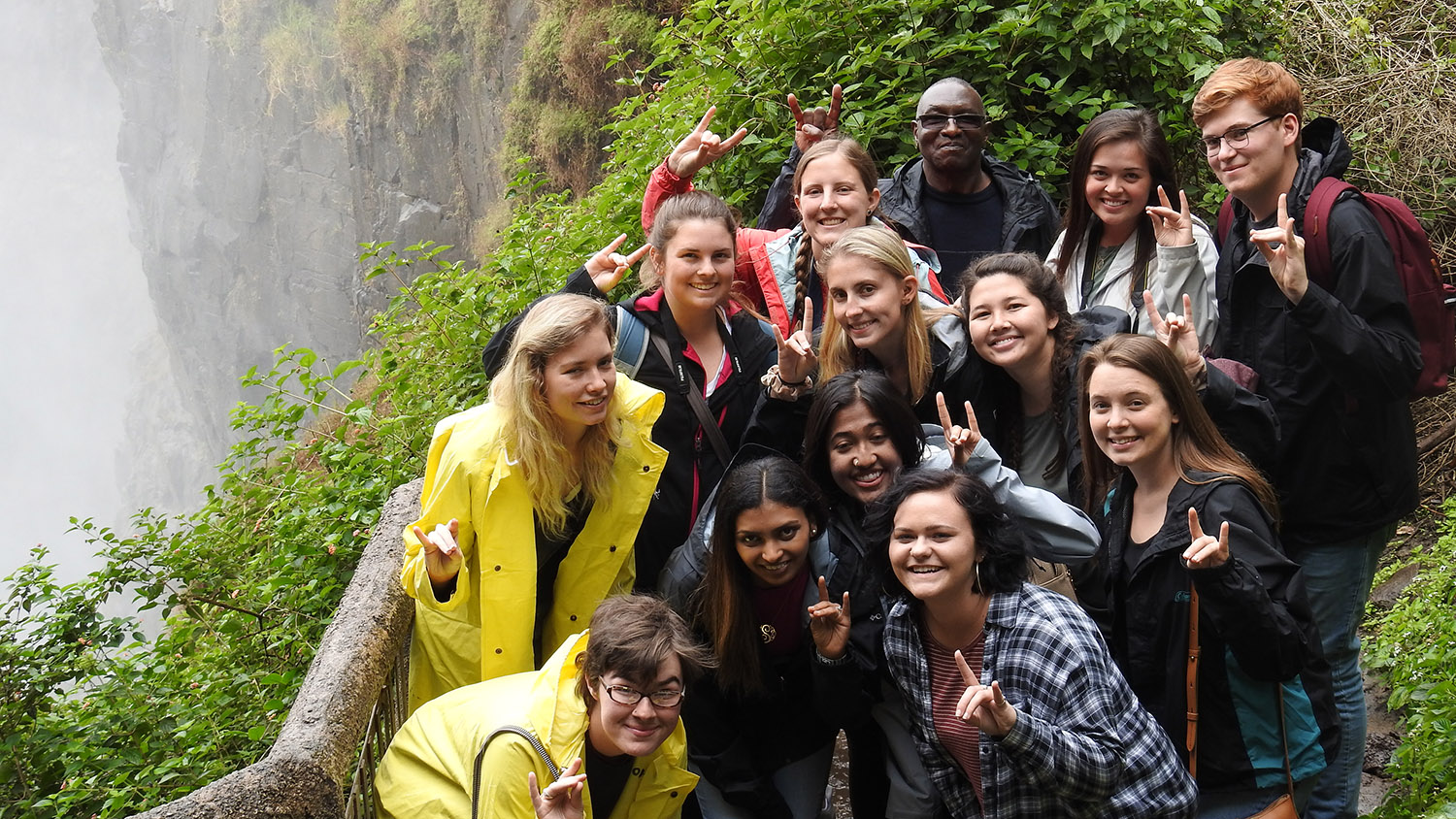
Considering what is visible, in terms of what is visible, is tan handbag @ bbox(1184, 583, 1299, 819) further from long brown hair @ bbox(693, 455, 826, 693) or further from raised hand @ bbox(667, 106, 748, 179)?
Result: raised hand @ bbox(667, 106, 748, 179)

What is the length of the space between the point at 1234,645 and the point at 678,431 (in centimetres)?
187

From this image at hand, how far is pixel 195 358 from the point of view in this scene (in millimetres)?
58219

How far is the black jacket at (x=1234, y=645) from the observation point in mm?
2740

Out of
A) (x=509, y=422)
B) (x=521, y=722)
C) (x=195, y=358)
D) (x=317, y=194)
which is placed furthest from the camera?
(x=195, y=358)

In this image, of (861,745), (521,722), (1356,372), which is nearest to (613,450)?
(521,722)

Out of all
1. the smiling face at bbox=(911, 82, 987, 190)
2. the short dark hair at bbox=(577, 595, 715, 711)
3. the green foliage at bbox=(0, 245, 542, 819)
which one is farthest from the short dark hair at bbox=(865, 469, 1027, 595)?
the green foliage at bbox=(0, 245, 542, 819)

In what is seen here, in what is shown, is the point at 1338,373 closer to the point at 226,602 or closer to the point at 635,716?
the point at 635,716

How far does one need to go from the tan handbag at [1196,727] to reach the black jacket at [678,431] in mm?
1603

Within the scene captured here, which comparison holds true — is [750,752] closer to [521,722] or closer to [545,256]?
[521,722]

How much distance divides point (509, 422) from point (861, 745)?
149 cm

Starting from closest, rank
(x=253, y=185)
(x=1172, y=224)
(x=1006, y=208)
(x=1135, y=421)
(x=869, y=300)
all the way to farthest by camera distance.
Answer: (x=1135, y=421)
(x=869, y=300)
(x=1172, y=224)
(x=1006, y=208)
(x=253, y=185)

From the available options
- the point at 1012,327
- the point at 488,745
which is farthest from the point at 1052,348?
the point at 488,745

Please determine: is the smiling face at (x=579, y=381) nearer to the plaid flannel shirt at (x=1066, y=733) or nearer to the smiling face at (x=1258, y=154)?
the plaid flannel shirt at (x=1066, y=733)

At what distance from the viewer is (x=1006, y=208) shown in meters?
4.90
